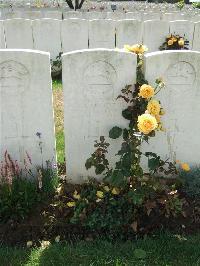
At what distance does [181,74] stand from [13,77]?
1.71 metres

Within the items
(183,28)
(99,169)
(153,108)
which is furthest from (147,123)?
(183,28)

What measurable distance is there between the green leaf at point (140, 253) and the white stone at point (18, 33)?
265 inches

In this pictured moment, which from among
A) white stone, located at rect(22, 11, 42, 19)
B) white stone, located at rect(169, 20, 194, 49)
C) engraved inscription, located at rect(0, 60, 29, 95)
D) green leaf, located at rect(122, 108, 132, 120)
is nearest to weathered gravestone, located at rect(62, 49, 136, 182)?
green leaf, located at rect(122, 108, 132, 120)

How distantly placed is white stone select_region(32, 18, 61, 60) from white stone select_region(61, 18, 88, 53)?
126 mm

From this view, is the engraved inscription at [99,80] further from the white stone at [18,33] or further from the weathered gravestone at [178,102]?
the white stone at [18,33]

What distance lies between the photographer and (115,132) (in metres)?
3.81

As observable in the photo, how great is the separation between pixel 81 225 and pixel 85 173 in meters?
0.74

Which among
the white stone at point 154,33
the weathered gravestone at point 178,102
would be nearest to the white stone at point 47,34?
the white stone at point 154,33

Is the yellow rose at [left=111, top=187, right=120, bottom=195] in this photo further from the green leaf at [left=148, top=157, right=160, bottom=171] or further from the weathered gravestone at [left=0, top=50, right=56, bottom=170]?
the weathered gravestone at [left=0, top=50, right=56, bottom=170]

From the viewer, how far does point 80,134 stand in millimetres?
4090

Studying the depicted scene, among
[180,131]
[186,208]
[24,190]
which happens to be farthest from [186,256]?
[24,190]

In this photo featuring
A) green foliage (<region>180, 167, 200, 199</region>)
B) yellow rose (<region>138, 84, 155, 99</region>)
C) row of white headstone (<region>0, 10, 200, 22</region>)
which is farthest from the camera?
row of white headstone (<region>0, 10, 200, 22</region>)

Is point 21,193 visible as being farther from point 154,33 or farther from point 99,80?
point 154,33

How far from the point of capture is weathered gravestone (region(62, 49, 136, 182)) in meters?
3.75
